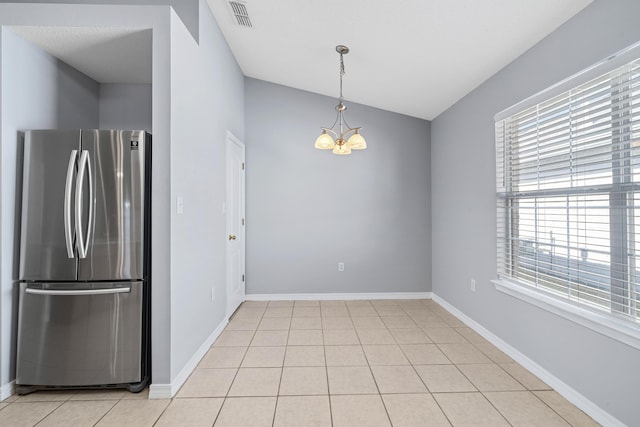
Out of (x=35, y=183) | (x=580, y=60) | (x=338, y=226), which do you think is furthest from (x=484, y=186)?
(x=35, y=183)

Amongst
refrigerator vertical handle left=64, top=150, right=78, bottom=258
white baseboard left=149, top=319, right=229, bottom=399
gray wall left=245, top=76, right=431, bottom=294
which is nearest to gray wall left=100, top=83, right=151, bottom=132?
refrigerator vertical handle left=64, top=150, right=78, bottom=258

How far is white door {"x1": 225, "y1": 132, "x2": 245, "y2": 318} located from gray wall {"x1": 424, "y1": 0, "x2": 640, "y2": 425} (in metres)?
2.72

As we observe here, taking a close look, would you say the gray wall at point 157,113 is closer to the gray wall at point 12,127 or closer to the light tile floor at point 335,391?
the gray wall at point 12,127

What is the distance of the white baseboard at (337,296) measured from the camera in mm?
4145

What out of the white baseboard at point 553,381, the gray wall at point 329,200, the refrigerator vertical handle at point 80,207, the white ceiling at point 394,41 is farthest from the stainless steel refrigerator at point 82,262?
the white baseboard at point 553,381

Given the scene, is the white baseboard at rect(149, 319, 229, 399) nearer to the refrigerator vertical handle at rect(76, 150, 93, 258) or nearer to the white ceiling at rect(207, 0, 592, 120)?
the refrigerator vertical handle at rect(76, 150, 93, 258)

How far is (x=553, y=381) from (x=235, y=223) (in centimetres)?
337

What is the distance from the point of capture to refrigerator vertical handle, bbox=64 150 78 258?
1980mm

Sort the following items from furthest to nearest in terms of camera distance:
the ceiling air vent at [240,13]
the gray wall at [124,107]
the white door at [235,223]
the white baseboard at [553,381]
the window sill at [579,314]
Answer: the white door at [235,223] < the gray wall at [124,107] < the ceiling air vent at [240,13] < the white baseboard at [553,381] < the window sill at [579,314]

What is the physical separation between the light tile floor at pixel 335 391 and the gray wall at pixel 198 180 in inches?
11.8

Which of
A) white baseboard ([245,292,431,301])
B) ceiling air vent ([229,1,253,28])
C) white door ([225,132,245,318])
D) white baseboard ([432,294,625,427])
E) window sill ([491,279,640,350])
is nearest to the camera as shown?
window sill ([491,279,640,350])

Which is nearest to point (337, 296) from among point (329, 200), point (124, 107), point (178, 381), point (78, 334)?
point (329, 200)

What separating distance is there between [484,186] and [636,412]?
6.44 ft

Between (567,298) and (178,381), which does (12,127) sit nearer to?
(178,381)
